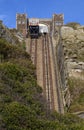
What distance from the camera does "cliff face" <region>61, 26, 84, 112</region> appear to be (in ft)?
130

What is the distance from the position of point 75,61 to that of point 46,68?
4778mm

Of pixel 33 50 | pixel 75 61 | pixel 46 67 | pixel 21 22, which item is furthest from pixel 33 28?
pixel 46 67

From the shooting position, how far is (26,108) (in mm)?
18078

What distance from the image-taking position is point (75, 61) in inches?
1921

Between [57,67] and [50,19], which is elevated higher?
[50,19]

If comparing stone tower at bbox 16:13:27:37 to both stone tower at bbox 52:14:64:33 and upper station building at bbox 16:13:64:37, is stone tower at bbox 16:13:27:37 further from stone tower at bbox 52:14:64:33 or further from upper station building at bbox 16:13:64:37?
stone tower at bbox 52:14:64:33

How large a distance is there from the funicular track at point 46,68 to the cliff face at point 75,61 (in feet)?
4.74

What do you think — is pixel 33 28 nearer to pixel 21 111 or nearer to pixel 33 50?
pixel 33 50

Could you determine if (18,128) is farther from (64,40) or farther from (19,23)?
(19,23)

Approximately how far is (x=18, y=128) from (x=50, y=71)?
27818 mm

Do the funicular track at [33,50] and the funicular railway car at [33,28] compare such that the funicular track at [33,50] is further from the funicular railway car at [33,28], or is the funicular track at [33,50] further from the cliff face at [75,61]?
the funicular railway car at [33,28]

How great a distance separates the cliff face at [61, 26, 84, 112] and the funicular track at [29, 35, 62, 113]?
1443mm

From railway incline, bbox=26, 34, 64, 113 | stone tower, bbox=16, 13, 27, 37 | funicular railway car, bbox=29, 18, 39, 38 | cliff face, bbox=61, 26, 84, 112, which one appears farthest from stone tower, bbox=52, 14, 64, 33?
railway incline, bbox=26, 34, 64, 113

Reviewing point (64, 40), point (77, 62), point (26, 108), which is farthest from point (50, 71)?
point (26, 108)
